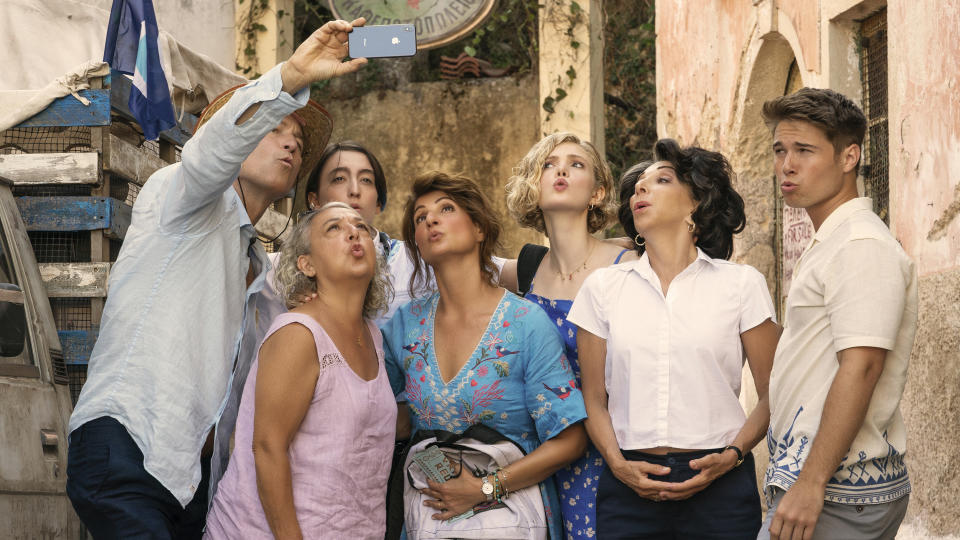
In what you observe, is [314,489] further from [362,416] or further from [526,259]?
[526,259]

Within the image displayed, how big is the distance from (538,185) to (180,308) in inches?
58.3

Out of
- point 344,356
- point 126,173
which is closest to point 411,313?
point 344,356

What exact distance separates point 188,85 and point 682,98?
4.50 meters

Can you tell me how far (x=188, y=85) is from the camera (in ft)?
18.2

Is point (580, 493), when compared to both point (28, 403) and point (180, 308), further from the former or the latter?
point (28, 403)

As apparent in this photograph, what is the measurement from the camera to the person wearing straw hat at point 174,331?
2.89 meters

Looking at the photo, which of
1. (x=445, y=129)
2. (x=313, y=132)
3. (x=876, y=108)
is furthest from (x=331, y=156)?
(x=445, y=129)

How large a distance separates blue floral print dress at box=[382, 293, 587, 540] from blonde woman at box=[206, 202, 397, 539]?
0.50 ft

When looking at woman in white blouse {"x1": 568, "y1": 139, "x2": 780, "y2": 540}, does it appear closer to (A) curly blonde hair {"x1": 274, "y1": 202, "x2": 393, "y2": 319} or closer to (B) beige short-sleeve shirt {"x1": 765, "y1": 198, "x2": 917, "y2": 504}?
(B) beige short-sleeve shirt {"x1": 765, "y1": 198, "x2": 917, "y2": 504}

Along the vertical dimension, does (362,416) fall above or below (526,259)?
below

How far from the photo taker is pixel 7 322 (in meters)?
3.51

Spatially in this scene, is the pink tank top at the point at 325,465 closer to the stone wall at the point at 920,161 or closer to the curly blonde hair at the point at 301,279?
the curly blonde hair at the point at 301,279

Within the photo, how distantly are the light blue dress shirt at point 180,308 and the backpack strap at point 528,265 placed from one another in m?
1.17

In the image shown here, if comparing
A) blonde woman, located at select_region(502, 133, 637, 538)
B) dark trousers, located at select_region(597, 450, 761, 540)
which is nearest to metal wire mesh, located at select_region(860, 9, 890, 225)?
blonde woman, located at select_region(502, 133, 637, 538)
